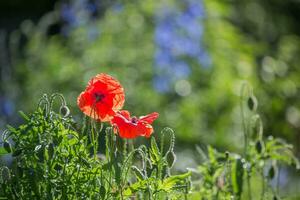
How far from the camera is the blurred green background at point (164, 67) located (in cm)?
511

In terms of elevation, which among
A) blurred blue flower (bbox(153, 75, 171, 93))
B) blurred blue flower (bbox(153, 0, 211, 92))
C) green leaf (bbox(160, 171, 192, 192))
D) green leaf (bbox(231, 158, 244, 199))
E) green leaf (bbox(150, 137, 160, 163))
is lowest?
green leaf (bbox(160, 171, 192, 192))

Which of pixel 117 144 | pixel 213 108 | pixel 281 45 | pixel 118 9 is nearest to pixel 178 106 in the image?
pixel 213 108

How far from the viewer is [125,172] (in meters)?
1.94

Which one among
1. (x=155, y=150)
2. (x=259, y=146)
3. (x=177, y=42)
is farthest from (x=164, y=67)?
(x=155, y=150)

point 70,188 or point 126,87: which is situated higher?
point 126,87

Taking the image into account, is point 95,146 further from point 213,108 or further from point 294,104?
point 294,104

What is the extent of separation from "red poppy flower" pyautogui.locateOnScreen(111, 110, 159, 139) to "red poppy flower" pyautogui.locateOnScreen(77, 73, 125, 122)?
2 centimetres

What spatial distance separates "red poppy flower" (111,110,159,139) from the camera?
76.2 inches

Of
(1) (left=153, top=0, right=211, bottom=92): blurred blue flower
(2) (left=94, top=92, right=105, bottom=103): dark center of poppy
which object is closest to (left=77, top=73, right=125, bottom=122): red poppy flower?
(2) (left=94, top=92, right=105, bottom=103): dark center of poppy

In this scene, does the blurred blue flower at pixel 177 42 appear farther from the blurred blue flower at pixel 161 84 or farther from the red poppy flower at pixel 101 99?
the red poppy flower at pixel 101 99

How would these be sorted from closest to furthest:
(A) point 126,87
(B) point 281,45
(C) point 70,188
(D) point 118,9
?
(C) point 70,188, (A) point 126,87, (D) point 118,9, (B) point 281,45

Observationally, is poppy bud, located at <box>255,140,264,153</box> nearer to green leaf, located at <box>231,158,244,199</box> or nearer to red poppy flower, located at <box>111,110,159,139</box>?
green leaf, located at <box>231,158,244,199</box>

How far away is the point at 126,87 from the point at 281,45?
2055 mm

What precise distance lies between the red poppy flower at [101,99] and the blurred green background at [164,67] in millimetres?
2581
